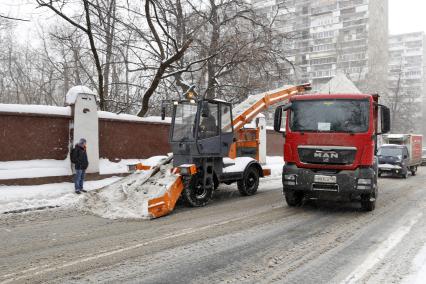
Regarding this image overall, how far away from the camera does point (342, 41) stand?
6166cm

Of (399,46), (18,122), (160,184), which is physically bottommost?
(160,184)

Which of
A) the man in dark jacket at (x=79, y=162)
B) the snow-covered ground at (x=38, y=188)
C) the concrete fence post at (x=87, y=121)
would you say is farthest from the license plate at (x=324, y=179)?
the concrete fence post at (x=87, y=121)

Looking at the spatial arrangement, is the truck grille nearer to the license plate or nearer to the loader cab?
the license plate

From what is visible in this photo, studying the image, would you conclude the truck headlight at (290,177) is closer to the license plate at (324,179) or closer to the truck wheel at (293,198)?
the license plate at (324,179)

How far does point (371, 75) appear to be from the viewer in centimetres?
5069

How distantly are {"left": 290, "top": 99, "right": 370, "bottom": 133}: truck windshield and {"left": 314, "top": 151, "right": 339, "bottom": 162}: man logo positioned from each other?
1.74 feet

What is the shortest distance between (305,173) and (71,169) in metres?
7.42

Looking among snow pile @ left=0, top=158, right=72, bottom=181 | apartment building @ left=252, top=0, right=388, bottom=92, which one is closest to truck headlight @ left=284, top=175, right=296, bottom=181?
snow pile @ left=0, top=158, right=72, bottom=181

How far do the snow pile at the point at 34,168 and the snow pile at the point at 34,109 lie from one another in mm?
1469

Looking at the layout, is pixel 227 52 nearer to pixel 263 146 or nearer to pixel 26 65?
pixel 263 146

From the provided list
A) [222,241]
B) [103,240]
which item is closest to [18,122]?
[103,240]

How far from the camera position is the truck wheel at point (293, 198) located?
952cm

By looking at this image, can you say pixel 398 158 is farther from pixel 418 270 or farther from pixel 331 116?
pixel 418 270

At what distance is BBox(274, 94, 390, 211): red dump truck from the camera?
27.7 ft
